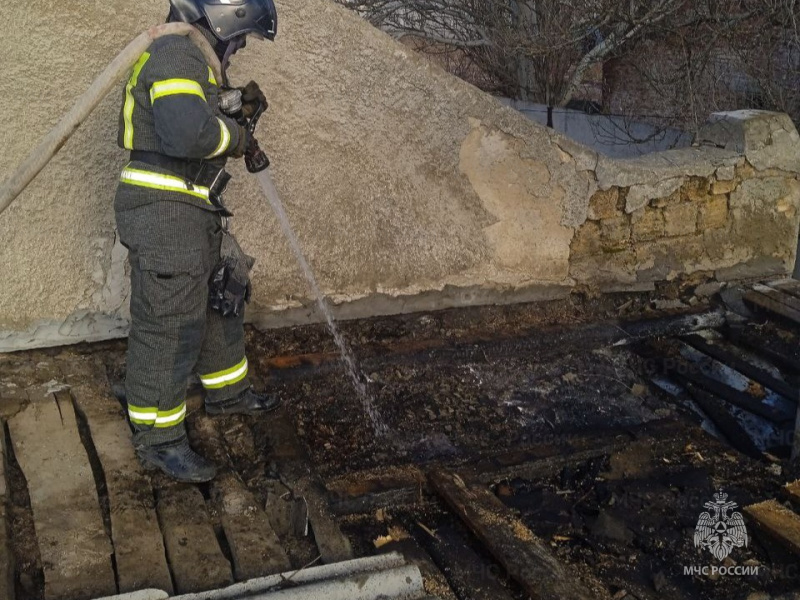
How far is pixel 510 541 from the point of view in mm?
2744

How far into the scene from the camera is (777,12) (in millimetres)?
6805

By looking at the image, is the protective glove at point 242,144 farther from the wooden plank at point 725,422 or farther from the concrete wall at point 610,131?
the concrete wall at point 610,131

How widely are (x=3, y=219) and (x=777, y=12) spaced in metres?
6.43

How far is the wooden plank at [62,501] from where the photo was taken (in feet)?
8.05

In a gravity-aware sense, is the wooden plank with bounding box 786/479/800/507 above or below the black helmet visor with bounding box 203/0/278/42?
below

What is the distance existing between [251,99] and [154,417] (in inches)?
52.1

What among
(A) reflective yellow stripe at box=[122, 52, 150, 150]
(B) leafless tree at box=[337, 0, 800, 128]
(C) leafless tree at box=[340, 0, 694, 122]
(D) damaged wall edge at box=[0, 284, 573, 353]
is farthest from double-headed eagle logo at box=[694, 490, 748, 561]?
(C) leafless tree at box=[340, 0, 694, 122]

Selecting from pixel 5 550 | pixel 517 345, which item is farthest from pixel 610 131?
pixel 5 550

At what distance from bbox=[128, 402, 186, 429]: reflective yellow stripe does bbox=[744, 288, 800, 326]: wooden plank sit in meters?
3.60

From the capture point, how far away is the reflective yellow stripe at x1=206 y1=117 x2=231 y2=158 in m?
2.90

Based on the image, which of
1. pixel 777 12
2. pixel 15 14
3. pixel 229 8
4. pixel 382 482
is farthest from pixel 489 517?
pixel 777 12

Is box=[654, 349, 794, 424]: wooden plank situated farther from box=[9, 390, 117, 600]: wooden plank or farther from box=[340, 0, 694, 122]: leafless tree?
box=[340, 0, 694, 122]: leafless tree

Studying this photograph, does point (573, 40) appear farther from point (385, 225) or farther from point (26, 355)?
point (26, 355)

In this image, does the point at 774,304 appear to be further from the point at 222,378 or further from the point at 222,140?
the point at 222,140
